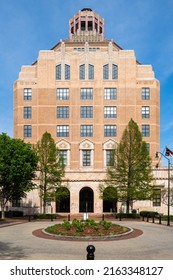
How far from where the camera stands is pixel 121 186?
48344mm

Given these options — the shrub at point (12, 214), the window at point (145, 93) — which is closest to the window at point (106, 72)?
the window at point (145, 93)

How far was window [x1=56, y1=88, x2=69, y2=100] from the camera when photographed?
64156mm

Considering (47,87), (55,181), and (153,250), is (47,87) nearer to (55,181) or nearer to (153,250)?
(55,181)

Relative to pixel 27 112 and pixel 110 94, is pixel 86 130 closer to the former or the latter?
pixel 110 94

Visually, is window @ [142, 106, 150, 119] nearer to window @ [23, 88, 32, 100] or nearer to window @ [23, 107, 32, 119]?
window @ [23, 107, 32, 119]

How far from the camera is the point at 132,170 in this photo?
160 feet

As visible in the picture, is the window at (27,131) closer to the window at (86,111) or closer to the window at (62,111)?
the window at (62,111)

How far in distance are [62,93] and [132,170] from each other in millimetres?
23595

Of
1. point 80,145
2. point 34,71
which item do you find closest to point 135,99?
point 80,145

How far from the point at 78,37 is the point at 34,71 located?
33.8 m

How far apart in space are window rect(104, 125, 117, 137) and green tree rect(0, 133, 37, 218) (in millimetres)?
21838

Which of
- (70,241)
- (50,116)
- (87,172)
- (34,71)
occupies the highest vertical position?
(34,71)

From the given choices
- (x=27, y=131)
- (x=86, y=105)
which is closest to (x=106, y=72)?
(x=86, y=105)

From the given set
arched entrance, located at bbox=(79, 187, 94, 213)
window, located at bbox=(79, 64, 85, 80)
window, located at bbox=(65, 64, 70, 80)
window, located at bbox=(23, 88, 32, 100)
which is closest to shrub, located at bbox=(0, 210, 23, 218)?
arched entrance, located at bbox=(79, 187, 94, 213)
